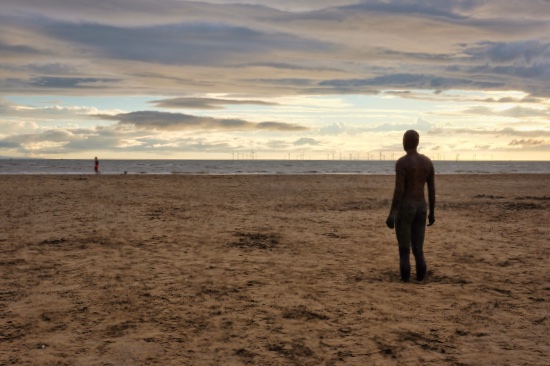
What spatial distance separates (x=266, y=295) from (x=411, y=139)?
3222 millimetres

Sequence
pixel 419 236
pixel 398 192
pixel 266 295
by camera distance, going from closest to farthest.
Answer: pixel 266 295 < pixel 398 192 < pixel 419 236

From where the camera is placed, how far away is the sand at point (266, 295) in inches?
213

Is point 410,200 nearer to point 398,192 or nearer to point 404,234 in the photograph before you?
point 398,192

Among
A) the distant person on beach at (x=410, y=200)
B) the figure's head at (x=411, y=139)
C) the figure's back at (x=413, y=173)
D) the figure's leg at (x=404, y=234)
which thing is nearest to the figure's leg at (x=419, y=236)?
the distant person on beach at (x=410, y=200)

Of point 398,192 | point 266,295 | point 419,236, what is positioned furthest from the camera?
point 419,236

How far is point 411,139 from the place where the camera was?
8.02 meters

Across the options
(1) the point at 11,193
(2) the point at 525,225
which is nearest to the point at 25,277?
(2) the point at 525,225

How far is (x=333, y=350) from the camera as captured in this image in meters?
5.39

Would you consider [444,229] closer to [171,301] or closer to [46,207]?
[171,301]

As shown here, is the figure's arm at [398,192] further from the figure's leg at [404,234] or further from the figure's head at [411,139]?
the figure's head at [411,139]

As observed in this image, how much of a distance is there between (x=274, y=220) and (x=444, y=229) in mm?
4866

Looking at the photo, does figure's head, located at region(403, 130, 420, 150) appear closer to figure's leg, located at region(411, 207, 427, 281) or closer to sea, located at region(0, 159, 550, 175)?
figure's leg, located at region(411, 207, 427, 281)

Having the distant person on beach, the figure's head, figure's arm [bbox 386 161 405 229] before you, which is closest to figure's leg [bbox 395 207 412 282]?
the distant person on beach

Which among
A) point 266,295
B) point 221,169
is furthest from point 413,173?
point 221,169
